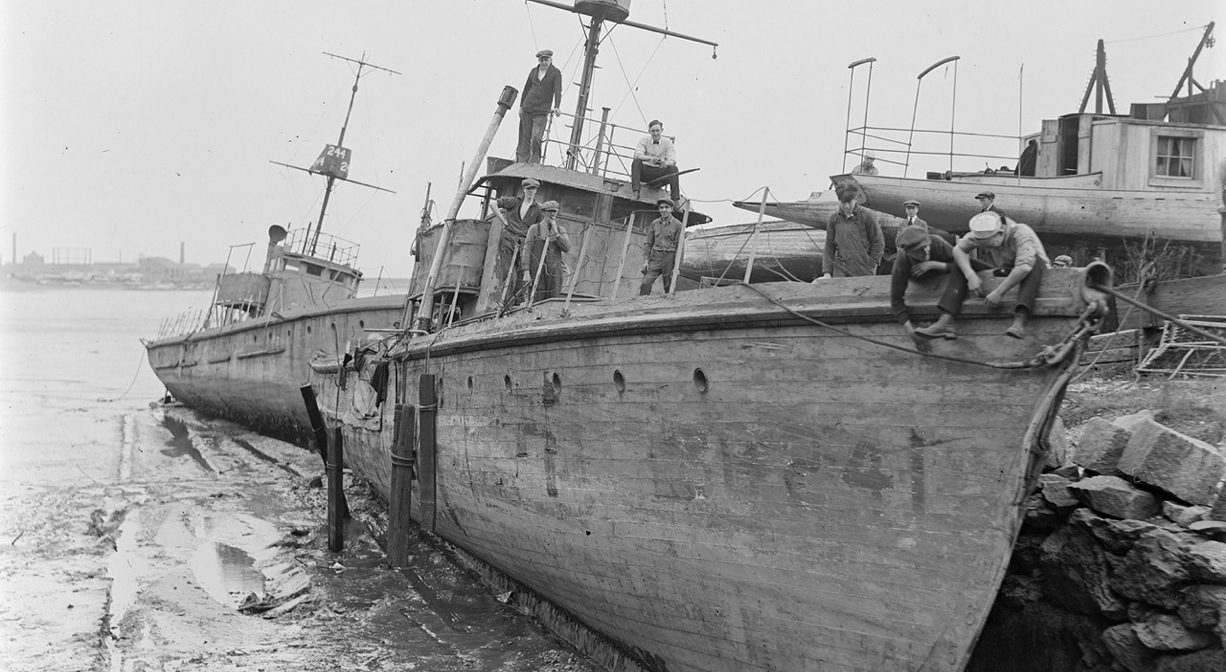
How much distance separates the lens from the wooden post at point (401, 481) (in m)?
11.0

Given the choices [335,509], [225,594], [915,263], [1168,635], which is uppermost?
[915,263]

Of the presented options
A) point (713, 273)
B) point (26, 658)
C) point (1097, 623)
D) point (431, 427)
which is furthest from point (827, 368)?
point (713, 273)

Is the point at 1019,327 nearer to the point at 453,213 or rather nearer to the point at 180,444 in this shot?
the point at 453,213

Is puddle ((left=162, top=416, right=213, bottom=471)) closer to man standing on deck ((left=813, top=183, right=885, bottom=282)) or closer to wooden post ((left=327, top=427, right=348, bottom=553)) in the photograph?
wooden post ((left=327, top=427, right=348, bottom=553))

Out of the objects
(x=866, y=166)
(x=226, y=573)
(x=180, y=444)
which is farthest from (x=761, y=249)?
(x=180, y=444)

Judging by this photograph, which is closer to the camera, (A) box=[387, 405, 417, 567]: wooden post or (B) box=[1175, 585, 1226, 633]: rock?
(B) box=[1175, 585, 1226, 633]: rock

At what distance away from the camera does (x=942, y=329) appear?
5.56m

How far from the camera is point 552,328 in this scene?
316 inches

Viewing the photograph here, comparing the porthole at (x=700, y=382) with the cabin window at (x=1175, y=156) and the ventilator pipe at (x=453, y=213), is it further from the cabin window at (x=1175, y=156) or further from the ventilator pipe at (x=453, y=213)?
the cabin window at (x=1175, y=156)

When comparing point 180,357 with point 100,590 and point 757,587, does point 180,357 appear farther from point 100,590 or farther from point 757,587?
point 757,587

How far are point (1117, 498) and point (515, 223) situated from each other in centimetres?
685

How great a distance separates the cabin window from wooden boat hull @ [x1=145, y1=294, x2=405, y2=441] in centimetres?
1336

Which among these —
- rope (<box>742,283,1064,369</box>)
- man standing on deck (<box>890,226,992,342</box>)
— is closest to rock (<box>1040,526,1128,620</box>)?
rope (<box>742,283,1064,369</box>)

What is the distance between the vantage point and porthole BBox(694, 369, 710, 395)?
6773mm
